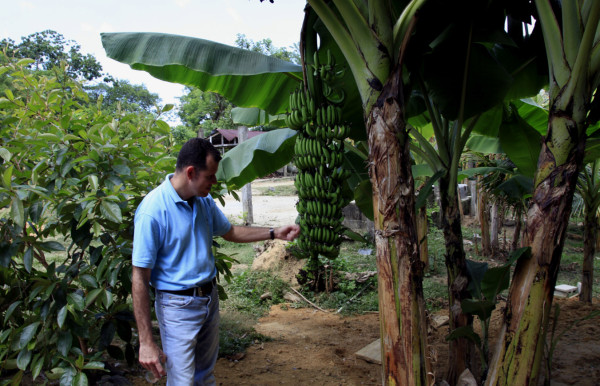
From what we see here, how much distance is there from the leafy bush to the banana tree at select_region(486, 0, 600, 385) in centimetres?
219

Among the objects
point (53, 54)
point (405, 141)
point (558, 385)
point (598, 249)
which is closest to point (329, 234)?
point (405, 141)

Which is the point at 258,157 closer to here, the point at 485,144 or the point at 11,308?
the point at 11,308

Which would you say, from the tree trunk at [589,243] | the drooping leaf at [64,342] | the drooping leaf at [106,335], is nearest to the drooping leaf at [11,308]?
the drooping leaf at [64,342]

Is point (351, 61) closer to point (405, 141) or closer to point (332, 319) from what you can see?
point (405, 141)

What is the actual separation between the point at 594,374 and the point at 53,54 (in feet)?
116

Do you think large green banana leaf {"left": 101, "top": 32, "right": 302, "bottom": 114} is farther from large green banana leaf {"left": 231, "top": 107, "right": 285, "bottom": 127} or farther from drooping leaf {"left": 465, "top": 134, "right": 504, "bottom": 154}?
drooping leaf {"left": 465, "top": 134, "right": 504, "bottom": 154}

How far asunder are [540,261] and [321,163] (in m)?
1.27

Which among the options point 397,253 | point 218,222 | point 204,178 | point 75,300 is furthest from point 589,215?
point 75,300

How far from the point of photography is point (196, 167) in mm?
2209

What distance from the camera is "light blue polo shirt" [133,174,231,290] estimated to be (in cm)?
210

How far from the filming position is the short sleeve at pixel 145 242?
6.79ft

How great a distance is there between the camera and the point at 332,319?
4789mm

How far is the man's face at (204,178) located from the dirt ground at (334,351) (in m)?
1.63

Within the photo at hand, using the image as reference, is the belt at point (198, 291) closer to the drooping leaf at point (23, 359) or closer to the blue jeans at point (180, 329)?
the blue jeans at point (180, 329)
